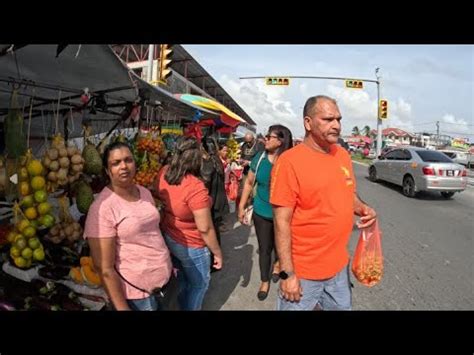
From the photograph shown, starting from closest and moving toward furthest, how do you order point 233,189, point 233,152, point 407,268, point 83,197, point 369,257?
1. point 369,257
2. point 83,197
3. point 407,268
4. point 233,189
5. point 233,152

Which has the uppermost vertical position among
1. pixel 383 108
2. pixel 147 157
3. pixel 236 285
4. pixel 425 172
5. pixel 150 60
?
pixel 383 108

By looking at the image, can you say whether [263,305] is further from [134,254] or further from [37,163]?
[37,163]

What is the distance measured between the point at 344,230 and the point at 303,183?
46 cm

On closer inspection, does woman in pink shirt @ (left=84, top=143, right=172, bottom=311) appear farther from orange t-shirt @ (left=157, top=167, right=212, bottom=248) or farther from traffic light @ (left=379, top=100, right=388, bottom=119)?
traffic light @ (left=379, top=100, right=388, bottom=119)

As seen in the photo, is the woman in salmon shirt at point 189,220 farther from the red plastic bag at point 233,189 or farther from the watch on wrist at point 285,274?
the red plastic bag at point 233,189

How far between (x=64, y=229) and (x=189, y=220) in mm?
1141

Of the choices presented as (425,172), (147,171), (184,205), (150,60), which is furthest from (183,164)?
(425,172)

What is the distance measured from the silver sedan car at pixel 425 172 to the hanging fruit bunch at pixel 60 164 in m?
9.89

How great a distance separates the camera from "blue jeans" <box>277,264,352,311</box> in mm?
2139

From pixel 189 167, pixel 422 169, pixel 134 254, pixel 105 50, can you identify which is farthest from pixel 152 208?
→ pixel 422 169

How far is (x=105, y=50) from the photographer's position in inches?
110

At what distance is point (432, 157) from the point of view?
10.5 metres

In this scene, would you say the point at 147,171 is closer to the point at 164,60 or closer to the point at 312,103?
the point at 312,103

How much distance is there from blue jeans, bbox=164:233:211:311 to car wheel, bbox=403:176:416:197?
31.5 ft
